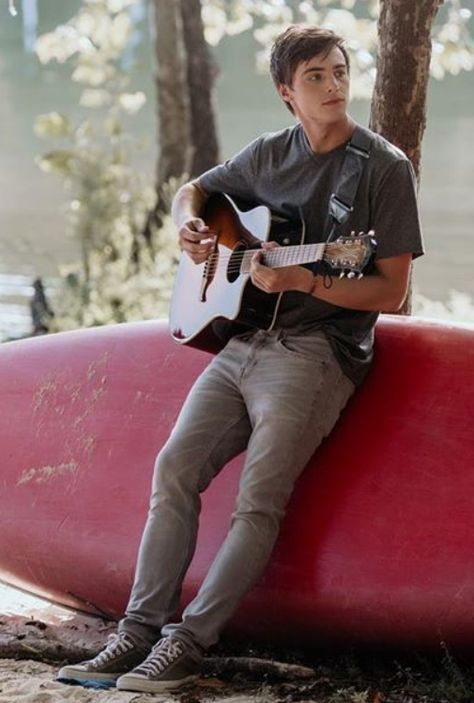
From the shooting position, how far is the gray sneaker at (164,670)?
8.58ft

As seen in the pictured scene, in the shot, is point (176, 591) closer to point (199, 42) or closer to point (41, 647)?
point (41, 647)

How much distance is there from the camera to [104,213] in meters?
9.16

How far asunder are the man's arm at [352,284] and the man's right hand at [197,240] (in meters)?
0.32

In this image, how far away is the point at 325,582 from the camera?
2889 mm

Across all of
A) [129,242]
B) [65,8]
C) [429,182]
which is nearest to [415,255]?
[129,242]

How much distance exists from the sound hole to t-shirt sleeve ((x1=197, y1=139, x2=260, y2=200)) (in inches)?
6.6

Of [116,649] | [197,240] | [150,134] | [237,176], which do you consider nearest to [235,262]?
[197,240]

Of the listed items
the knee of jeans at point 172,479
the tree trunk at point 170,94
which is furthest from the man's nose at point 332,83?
the tree trunk at point 170,94

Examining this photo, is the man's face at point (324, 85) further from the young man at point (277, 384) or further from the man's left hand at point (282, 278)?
the man's left hand at point (282, 278)

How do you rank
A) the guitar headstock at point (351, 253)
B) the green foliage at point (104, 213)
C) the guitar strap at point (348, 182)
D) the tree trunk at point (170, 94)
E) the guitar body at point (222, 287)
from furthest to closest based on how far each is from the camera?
the tree trunk at point (170, 94)
the green foliage at point (104, 213)
the guitar body at point (222, 287)
the guitar strap at point (348, 182)
the guitar headstock at point (351, 253)

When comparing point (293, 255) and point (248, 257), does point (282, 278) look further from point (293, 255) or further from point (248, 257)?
point (248, 257)

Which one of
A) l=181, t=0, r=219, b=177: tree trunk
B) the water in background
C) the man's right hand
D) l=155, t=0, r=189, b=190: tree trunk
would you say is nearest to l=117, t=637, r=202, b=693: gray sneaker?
the man's right hand

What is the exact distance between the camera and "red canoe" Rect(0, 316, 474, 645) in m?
2.81

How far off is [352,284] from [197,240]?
1.64 feet
